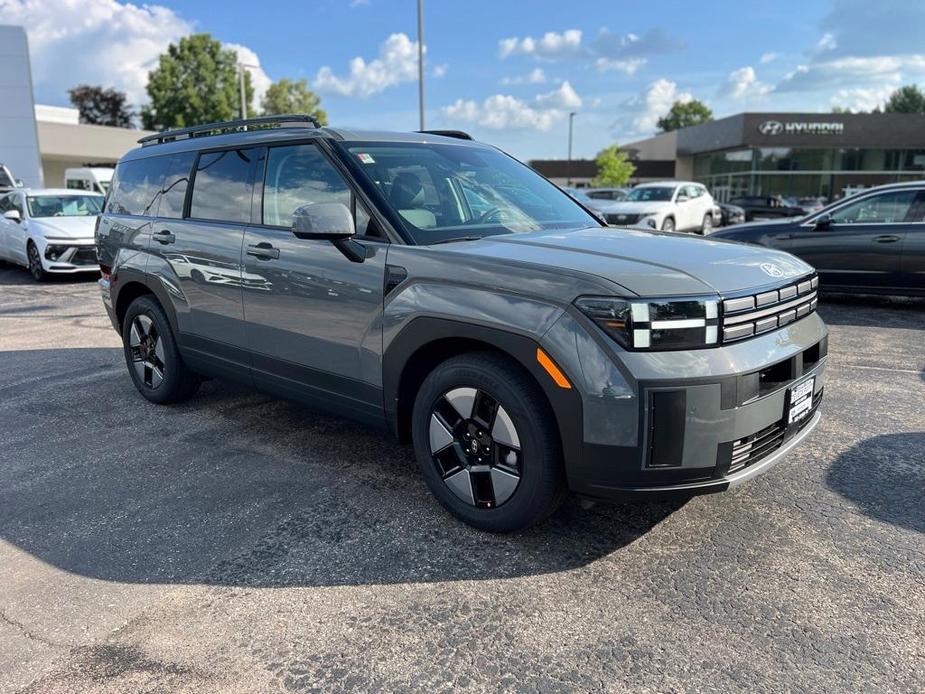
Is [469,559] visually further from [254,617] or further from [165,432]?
[165,432]

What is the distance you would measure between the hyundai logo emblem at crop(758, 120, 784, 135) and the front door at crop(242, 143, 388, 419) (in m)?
49.5

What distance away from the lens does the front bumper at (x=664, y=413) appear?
8.80ft

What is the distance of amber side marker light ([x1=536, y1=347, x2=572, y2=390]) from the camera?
280 centimetres


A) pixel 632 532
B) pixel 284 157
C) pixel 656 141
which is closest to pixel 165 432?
pixel 284 157

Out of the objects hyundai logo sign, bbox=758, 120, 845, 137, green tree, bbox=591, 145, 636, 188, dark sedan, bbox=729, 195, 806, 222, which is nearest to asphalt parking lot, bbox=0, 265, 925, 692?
dark sedan, bbox=729, 195, 806, 222

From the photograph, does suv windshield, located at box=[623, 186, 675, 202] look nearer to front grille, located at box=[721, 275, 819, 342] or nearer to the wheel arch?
front grille, located at box=[721, 275, 819, 342]

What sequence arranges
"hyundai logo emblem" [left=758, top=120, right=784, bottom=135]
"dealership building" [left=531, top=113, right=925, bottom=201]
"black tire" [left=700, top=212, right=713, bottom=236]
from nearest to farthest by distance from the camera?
1. "black tire" [left=700, top=212, right=713, bottom=236]
2. "dealership building" [left=531, top=113, right=925, bottom=201]
3. "hyundai logo emblem" [left=758, top=120, right=784, bottom=135]

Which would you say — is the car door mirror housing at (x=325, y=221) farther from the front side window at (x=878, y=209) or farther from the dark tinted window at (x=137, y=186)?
the front side window at (x=878, y=209)

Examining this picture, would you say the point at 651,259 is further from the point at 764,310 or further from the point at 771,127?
the point at 771,127

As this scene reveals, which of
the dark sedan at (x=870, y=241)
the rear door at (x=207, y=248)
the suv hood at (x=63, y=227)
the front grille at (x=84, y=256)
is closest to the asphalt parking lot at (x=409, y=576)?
the rear door at (x=207, y=248)

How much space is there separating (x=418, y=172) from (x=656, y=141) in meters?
72.3

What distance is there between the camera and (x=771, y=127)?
1850 inches

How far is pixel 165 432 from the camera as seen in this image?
480 centimetres

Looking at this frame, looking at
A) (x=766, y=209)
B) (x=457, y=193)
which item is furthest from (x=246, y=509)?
(x=766, y=209)
